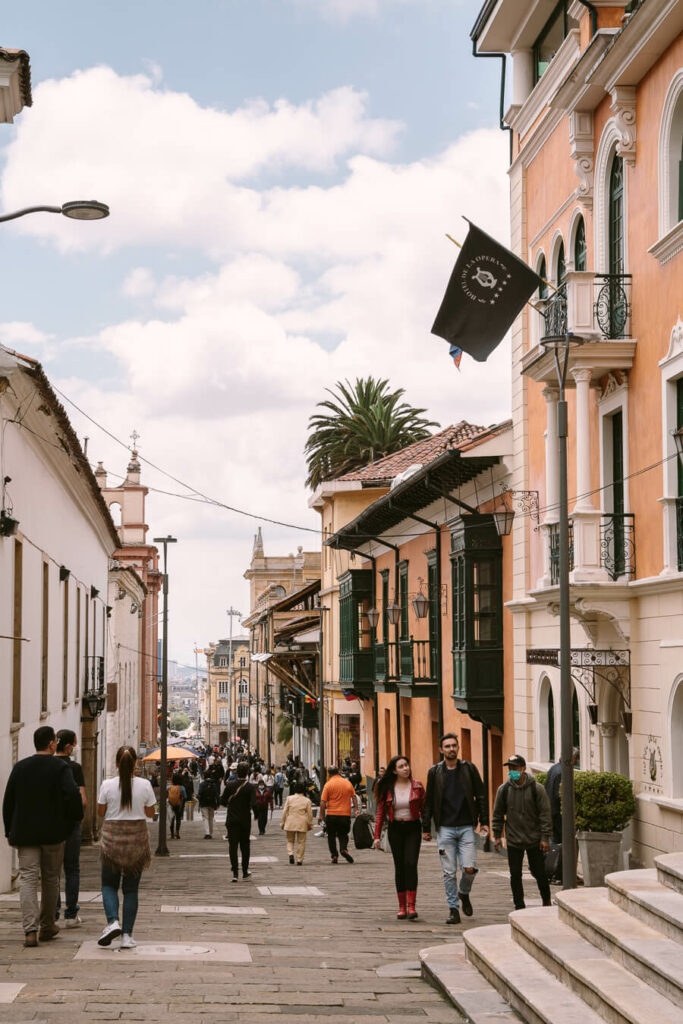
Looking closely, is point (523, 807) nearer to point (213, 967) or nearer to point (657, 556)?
point (213, 967)

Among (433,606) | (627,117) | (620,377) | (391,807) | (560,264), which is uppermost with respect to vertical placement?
(627,117)

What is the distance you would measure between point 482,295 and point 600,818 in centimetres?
713

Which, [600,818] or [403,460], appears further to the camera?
[403,460]

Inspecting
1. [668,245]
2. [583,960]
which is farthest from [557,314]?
[583,960]

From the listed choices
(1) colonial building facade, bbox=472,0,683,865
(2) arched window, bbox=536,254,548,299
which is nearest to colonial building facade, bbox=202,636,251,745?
(2) arched window, bbox=536,254,548,299

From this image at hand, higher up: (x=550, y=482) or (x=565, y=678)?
(x=550, y=482)

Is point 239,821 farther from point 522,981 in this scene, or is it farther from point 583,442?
point 522,981

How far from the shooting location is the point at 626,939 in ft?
26.3

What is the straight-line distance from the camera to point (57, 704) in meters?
25.4

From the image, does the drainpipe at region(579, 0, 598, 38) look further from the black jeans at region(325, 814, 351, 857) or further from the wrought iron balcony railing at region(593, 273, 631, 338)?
the black jeans at region(325, 814, 351, 857)

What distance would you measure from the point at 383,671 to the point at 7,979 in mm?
28909

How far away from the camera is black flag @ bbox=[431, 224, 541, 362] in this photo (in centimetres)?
1805

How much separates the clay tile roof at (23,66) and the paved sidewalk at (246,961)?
9484mm

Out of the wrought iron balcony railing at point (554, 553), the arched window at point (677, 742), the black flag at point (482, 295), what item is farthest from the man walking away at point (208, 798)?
the arched window at point (677, 742)
